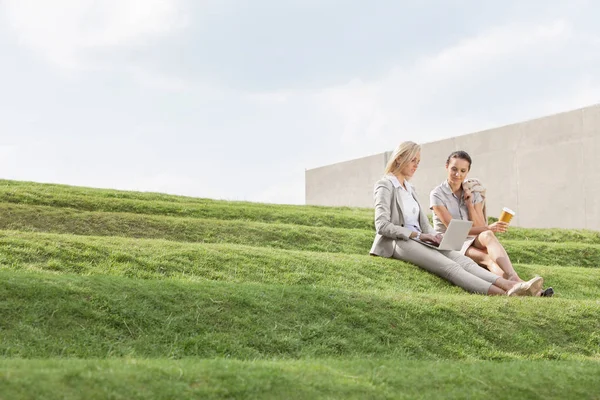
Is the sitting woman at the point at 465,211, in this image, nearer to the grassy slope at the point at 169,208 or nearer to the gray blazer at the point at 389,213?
the gray blazer at the point at 389,213

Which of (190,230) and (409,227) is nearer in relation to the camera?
(409,227)

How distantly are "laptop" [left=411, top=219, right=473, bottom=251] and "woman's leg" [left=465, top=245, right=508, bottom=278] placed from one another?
46cm

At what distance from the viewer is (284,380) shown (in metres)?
4.21

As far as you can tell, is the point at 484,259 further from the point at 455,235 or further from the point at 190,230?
the point at 190,230

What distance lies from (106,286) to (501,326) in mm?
3786

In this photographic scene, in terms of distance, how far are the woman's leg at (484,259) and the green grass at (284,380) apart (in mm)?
3553

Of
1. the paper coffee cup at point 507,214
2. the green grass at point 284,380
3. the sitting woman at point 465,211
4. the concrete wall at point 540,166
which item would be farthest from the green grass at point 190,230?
the concrete wall at point 540,166

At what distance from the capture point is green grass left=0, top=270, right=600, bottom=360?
5465 millimetres

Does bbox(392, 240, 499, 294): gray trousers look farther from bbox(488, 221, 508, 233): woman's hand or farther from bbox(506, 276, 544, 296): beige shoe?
bbox(488, 221, 508, 233): woman's hand

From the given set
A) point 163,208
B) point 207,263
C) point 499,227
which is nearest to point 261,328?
point 207,263

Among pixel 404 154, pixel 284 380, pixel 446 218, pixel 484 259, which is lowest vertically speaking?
pixel 284 380

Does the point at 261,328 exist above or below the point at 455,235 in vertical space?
below

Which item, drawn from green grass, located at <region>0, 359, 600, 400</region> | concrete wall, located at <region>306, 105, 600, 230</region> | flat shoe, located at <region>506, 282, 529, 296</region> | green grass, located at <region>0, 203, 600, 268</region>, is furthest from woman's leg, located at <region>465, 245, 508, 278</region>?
concrete wall, located at <region>306, 105, 600, 230</region>

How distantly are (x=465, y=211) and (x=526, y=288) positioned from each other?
1780 millimetres
